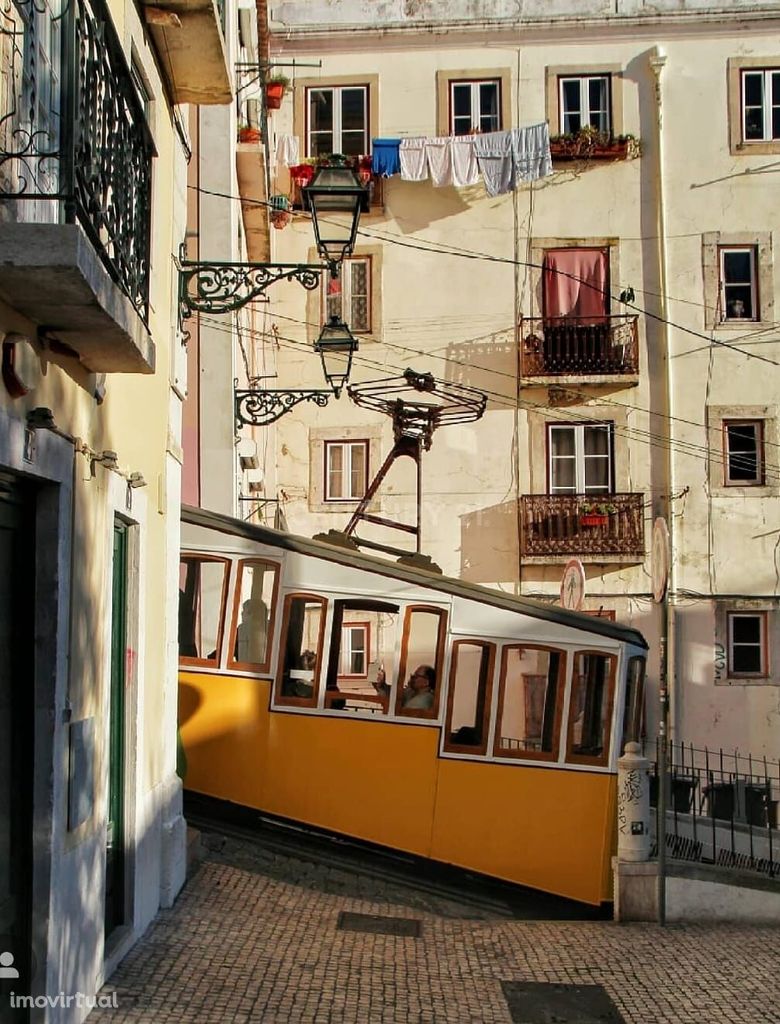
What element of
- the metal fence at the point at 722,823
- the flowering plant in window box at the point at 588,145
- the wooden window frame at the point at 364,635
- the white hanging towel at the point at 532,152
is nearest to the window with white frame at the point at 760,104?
the flowering plant in window box at the point at 588,145

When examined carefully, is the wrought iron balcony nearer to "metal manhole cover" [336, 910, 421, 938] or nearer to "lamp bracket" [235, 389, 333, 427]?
"lamp bracket" [235, 389, 333, 427]

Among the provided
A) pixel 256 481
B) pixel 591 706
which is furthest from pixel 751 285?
pixel 591 706

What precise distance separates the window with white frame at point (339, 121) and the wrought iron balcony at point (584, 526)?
6.94m

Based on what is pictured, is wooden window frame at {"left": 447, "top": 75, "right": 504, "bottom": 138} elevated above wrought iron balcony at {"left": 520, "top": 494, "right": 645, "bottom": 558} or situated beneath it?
elevated above

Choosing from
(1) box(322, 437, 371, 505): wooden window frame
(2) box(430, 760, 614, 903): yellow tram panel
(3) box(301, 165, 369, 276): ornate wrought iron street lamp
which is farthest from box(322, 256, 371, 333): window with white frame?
(3) box(301, 165, 369, 276): ornate wrought iron street lamp

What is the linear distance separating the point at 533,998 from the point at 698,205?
17.3 m

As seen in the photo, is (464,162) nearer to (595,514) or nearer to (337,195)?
(595,514)

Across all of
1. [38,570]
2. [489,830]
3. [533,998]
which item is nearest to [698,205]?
[489,830]

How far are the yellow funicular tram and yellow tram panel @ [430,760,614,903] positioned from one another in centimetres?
1

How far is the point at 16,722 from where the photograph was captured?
558 cm

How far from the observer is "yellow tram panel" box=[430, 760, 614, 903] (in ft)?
36.1

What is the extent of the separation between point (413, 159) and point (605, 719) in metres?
13.5

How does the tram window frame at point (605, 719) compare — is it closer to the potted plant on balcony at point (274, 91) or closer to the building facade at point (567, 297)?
the building facade at point (567, 297)

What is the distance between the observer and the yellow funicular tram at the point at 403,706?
11031 mm
